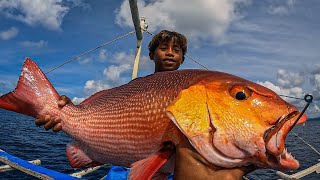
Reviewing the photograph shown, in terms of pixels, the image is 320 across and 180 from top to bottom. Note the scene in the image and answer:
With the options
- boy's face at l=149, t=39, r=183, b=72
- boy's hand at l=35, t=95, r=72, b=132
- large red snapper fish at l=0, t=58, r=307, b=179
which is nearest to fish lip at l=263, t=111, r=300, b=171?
large red snapper fish at l=0, t=58, r=307, b=179

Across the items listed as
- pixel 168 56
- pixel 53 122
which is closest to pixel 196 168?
pixel 53 122

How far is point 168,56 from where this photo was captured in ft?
15.0

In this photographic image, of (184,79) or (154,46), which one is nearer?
(184,79)

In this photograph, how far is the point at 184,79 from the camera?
2320mm

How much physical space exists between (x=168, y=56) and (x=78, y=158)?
2.18 m

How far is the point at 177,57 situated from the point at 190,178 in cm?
290

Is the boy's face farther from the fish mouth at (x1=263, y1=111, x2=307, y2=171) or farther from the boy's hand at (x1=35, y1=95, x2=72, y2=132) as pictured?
the fish mouth at (x1=263, y1=111, x2=307, y2=171)

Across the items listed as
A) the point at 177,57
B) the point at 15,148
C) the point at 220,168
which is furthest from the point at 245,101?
the point at 15,148

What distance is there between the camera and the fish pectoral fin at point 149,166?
2.09 metres

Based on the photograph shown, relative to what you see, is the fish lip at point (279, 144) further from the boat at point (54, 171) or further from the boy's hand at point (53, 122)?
the boy's hand at point (53, 122)

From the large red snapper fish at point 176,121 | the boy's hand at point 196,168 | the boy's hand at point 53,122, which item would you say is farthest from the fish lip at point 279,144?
the boy's hand at point 53,122

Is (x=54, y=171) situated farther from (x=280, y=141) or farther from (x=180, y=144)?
(x=280, y=141)

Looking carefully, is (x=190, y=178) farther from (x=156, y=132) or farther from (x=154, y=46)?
(x=154, y=46)

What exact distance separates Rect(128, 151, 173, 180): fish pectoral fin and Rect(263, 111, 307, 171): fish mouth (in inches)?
27.4
